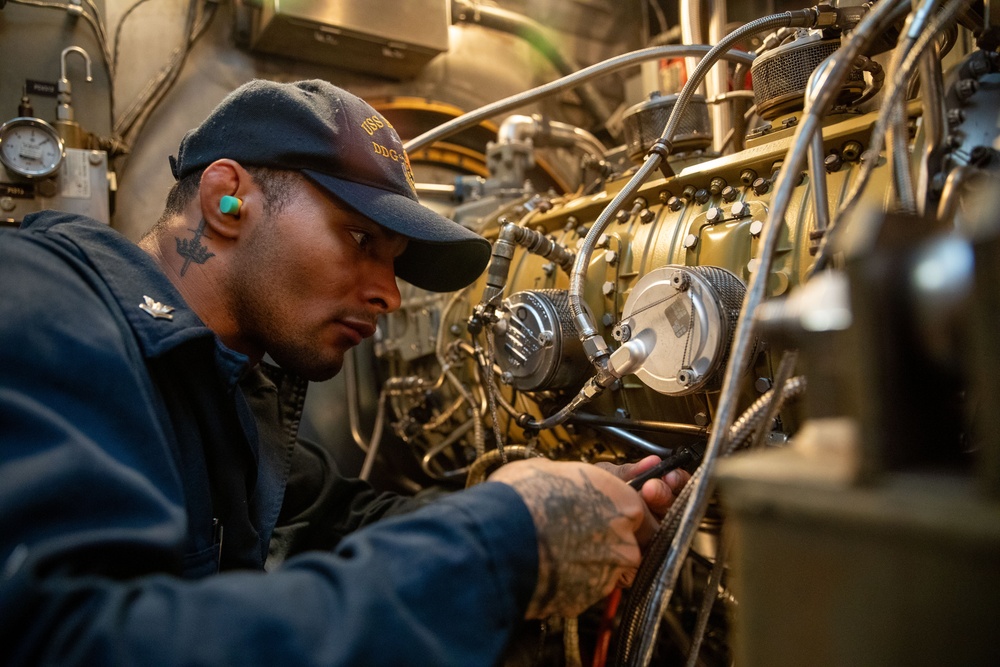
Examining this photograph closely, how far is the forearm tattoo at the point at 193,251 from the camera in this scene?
1128 mm

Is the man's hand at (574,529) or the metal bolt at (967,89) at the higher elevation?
the metal bolt at (967,89)

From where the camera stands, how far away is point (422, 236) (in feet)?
3.70

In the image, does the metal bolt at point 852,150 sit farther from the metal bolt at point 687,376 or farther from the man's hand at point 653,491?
the man's hand at point 653,491

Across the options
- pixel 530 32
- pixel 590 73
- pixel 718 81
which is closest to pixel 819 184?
pixel 590 73

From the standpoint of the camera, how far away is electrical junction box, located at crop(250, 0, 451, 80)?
243 centimetres

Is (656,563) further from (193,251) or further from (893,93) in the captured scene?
(193,251)

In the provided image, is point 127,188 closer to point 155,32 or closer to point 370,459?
point 155,32

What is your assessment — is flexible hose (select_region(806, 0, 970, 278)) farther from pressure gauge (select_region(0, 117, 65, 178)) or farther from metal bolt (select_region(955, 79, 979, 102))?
pressure gauge (select_region(0, 117, 65, 178))

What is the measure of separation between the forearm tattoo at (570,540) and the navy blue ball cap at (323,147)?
0.52m

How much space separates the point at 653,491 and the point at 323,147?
2.34 ft

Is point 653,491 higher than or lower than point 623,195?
lower

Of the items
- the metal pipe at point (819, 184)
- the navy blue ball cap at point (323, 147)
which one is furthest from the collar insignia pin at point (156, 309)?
the metal pipe at point (819, 184)

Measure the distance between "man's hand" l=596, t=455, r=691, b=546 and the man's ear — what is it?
695mm

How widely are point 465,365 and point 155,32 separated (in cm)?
172
